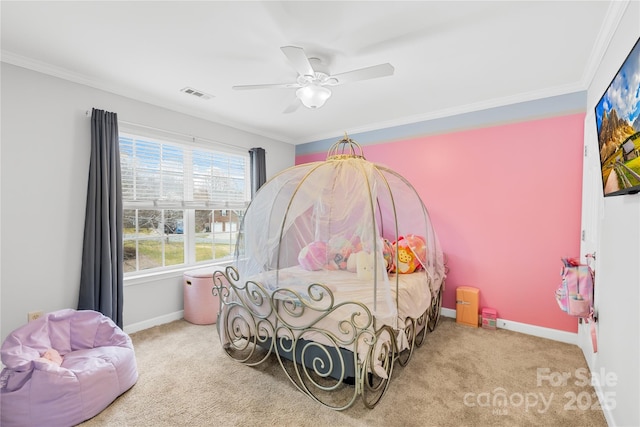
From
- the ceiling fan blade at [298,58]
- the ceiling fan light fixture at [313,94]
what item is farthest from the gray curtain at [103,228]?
the ceiling fan blade at [298,58]

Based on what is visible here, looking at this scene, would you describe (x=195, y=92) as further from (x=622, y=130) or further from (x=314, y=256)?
(x=622, y=130)

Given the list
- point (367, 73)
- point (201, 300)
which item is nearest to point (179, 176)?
point (201, 300)

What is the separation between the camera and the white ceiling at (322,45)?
1785 millimetres

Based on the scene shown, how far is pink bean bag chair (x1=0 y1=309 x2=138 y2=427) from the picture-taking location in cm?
170

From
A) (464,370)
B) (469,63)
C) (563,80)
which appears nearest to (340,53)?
(469,63)

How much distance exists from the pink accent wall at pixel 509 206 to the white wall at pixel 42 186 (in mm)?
3586

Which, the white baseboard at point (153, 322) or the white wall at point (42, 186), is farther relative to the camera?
the white baseboard at point (153, 322)

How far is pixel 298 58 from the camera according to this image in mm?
1853

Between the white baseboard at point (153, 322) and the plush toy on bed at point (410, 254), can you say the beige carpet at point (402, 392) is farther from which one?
the plush toy on bed at point (410, 254)

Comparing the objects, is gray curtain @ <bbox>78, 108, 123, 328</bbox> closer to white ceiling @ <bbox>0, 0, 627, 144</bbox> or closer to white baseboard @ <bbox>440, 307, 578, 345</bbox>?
white ceiling @ <bbox>0, 0, 627, 144</bbox>

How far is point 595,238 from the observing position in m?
2.28

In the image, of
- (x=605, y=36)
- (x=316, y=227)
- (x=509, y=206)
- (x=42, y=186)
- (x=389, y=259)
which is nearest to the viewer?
(x=605, y=36)

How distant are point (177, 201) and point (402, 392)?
2.98 metres

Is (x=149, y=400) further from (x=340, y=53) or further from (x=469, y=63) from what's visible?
(x=469, y=63)
